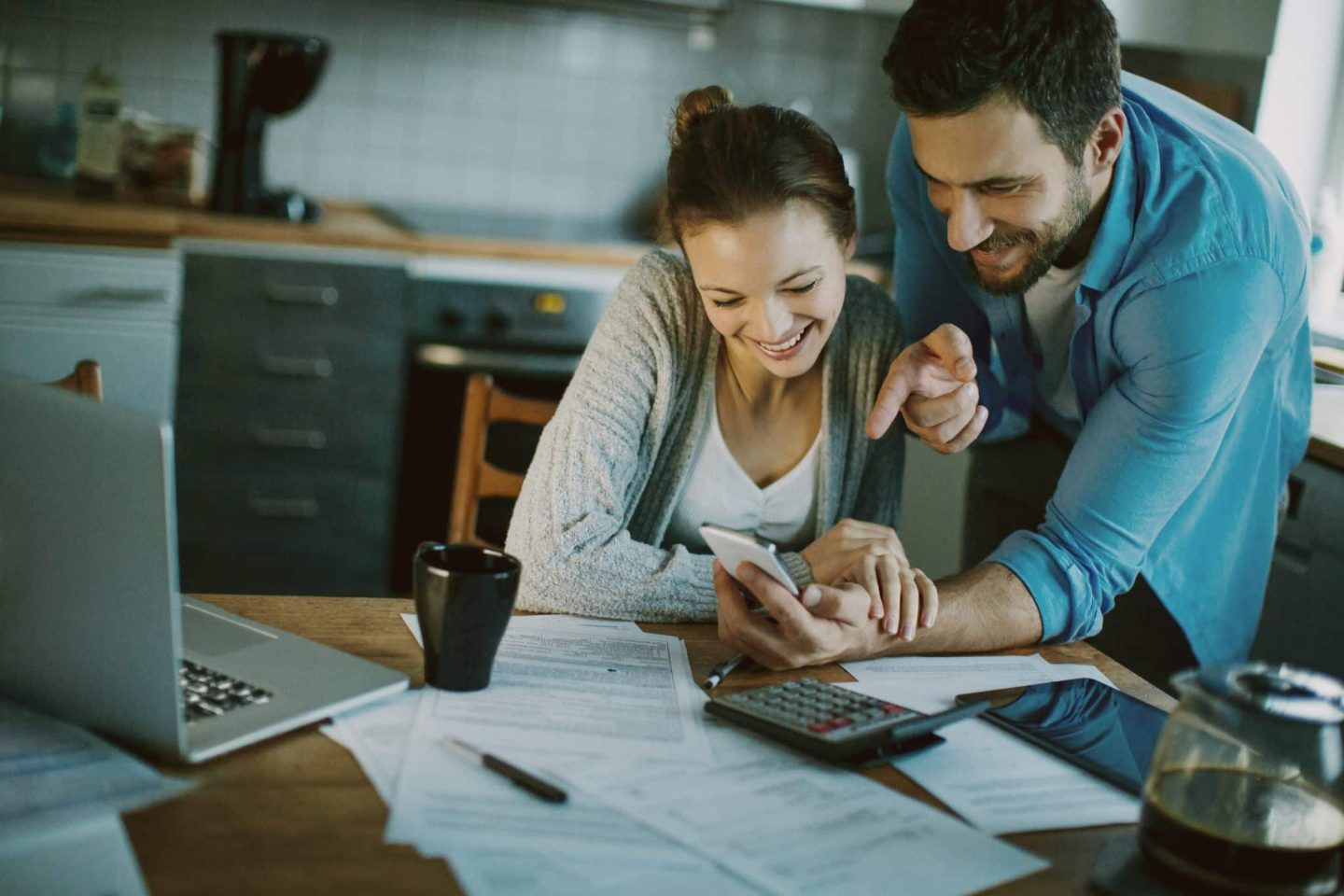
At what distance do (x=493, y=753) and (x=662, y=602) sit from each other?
0.38 m

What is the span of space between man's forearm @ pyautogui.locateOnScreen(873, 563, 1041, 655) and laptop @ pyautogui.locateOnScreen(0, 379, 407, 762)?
549 mm

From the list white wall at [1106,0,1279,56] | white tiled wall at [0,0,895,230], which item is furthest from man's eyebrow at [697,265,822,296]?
white tiled wall at [0,0,895,230]

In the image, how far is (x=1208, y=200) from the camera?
156 cm

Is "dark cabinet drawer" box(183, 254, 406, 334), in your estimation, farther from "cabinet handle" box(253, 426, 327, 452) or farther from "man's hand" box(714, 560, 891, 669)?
"man's hand" box(714, 560, 891, 669)

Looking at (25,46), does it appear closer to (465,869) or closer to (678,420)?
(678,420)

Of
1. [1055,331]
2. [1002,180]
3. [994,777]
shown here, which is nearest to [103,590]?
[994,777]

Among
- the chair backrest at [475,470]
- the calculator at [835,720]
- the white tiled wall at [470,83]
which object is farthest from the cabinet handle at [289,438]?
the calculator at [835,720]

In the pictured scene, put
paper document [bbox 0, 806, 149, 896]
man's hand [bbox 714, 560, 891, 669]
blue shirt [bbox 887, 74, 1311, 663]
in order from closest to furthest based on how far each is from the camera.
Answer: paper document [bbox 0, 806, 149, 896], man's hand [bbox 714, 560, 891, 669], blue shirt [bbox 887, 74, 1311, 663]

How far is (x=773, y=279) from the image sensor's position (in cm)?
147

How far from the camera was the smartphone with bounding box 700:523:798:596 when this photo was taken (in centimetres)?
110

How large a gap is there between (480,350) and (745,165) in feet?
5.19

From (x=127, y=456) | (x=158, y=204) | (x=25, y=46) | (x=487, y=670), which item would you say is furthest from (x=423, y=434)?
(x=127, y=456)

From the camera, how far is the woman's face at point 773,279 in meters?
1.47

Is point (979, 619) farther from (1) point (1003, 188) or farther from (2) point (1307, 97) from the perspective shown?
(2) point (1307, 97)
